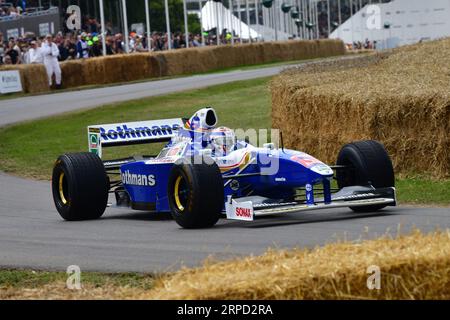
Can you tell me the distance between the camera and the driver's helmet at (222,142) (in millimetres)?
12026

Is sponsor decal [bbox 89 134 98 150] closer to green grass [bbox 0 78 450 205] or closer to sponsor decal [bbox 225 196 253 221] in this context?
sponsor decal [bbox 225 196 253 221]

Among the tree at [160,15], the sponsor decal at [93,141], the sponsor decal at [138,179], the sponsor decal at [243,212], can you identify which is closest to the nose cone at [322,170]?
the sponsor decal at [243,212]

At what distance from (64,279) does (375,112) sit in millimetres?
8061

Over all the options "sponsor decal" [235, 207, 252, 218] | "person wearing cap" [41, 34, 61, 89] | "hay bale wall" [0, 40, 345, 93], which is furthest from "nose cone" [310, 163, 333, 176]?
"person wearing cap" [41, 34, 61, 89]

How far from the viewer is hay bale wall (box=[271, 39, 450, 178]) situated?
14617 millimetres

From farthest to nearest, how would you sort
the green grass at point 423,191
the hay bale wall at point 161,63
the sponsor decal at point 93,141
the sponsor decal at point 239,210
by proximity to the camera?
1. the hay bale wall at point 161,63
2. the sponsor decal at point 93,141
3. the green grass at point 423,191
4. the sponsor decal at point 239,210

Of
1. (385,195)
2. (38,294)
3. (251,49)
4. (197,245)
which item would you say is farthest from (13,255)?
(251,49)

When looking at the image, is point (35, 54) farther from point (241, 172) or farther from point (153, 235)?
point (153, 235)

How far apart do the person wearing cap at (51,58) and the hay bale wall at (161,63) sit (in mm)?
311

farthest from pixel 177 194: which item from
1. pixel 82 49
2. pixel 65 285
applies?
pixel 82 49

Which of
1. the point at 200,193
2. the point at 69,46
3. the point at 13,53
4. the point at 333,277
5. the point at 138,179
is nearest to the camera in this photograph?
the point at 333,277

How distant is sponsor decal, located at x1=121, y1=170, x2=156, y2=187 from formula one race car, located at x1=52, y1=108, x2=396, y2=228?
1cm

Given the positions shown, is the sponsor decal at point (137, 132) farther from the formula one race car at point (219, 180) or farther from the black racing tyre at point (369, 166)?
the black racing tyre at point (369, 166)

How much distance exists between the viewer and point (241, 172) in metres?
11.8
